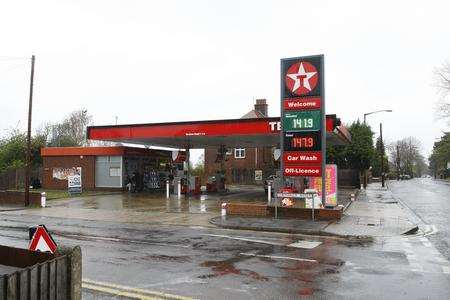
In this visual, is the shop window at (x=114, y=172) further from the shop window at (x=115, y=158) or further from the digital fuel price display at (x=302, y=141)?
the digital fuel price display at (x=302, y=141)

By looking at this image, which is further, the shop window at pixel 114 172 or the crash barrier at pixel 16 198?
the shop window at pixel 114 172

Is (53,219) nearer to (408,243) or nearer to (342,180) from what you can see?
(408,243)

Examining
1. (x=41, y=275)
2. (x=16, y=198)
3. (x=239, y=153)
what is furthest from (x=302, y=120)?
(x=239, y=153)

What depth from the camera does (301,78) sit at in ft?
63.8

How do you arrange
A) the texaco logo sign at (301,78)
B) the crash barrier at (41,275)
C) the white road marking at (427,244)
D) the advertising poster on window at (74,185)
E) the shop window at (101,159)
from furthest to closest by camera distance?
the shop window at (101,159), the advertising poster on window at (74,185), the texaco logo sign at (301,78), the white road marking at (427,244), the crash barrier at (41,275)

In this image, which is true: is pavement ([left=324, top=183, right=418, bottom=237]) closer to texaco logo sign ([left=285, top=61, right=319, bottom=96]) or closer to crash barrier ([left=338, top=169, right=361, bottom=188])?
texaco logo sign ([left=285, top=61, right=319, bottom=96])

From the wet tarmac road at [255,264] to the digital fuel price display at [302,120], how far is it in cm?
539

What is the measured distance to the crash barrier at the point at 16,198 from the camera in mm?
26028

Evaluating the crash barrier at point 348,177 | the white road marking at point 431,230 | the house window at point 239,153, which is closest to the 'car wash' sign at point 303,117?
the white road marking at point 431,230

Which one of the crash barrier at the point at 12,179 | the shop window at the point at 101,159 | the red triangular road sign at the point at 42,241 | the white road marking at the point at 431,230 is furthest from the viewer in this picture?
the crash barrier at the point at 12,179

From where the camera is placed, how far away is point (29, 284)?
4359 mm

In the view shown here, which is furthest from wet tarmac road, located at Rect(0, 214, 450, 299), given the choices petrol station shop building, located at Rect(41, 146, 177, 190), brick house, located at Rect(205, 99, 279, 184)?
brick house, located at Rect(205, 99, 279, 184)

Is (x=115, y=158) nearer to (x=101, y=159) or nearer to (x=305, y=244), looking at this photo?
(x=101, y=159)

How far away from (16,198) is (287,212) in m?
16.1
